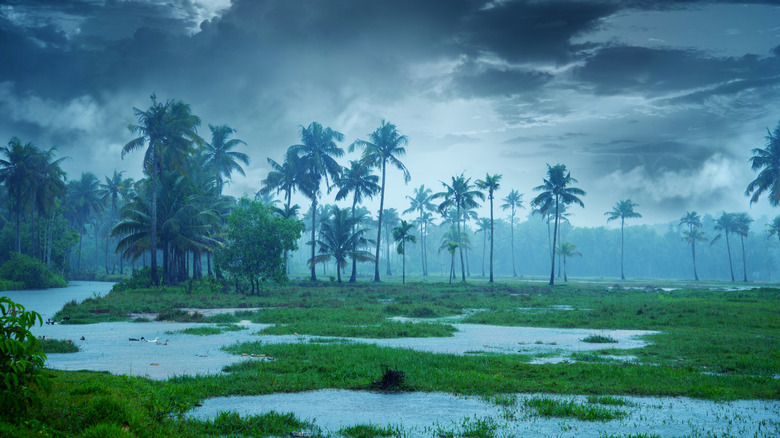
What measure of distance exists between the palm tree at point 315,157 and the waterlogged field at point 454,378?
34.8m

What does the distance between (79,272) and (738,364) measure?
87917mm

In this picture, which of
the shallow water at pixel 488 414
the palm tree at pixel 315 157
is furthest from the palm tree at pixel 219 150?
the shallow water at pixel 488 414

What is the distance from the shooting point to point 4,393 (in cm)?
530

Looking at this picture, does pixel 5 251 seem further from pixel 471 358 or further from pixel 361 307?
pixel 471 358

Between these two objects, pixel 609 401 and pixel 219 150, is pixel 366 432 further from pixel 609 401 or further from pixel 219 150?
pixel 219 150

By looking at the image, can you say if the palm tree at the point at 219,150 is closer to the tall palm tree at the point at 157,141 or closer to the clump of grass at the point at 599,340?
the tall palm tree at the point at 157,141

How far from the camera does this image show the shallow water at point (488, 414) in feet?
23.8

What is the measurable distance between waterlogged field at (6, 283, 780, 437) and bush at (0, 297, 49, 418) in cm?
24

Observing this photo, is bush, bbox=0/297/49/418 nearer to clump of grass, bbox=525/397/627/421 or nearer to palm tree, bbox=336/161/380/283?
clump of grass, bbox=525/397/627/421

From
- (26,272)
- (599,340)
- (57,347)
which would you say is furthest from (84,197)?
(599,340)

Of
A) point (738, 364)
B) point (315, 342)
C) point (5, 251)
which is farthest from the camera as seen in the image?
point (5, 251)

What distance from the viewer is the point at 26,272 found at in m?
50.5

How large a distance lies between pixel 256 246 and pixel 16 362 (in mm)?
32955

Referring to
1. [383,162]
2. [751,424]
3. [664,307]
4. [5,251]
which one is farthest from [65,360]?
[5,251]
